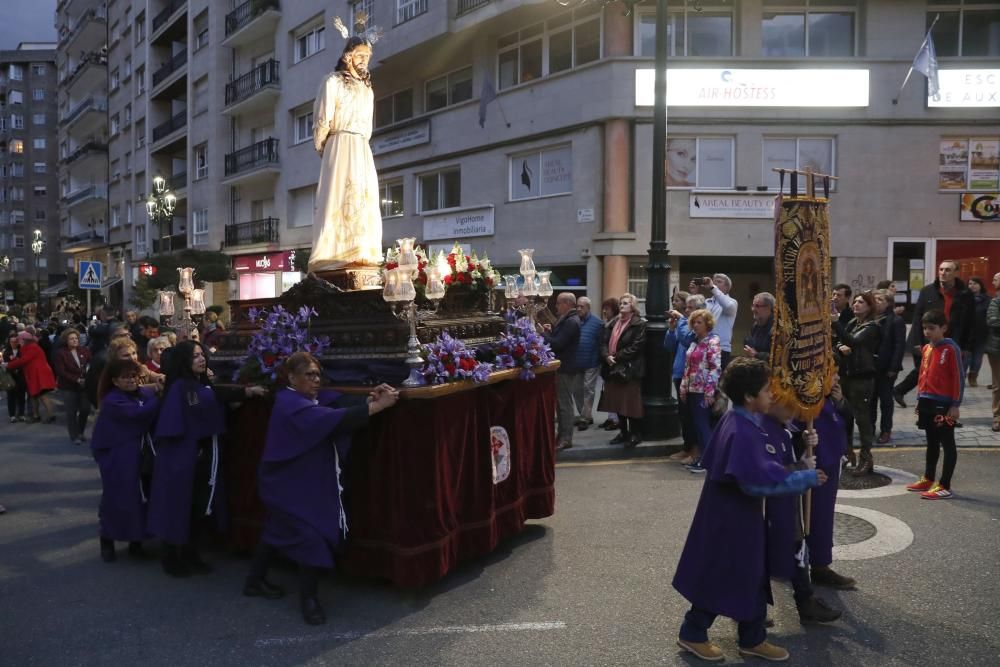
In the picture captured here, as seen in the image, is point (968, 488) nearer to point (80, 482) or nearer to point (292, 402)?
point (292, 402)

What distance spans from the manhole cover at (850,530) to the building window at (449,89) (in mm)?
18529

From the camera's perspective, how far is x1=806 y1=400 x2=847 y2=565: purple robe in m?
4.78

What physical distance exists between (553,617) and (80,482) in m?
6.43

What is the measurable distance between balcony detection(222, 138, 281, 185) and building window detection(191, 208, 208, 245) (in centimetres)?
286

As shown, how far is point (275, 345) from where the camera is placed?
18.0 ft

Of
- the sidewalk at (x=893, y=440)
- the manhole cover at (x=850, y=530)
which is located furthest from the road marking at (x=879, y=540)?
the sidewalk at (x=893, y=440)

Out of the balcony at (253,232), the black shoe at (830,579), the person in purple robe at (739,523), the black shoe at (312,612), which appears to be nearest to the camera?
the person in purple robe at (739,523)

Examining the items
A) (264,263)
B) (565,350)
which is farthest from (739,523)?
(264,263)

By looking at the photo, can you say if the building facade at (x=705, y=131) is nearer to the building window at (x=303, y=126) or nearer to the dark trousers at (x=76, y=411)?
the building window at (x=303, y=126)

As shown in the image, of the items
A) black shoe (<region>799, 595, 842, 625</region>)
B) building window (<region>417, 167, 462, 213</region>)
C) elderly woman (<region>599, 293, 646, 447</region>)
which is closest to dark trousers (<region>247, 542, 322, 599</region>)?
black shoe (<region>799, 595, 842, 625</region>)

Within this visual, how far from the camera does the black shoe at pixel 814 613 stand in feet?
14.5

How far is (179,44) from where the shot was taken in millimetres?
39812

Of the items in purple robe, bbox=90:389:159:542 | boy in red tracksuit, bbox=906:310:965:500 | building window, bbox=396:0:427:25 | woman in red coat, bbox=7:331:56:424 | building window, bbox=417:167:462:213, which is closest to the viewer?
purple robe, bbox=90:389:159:542

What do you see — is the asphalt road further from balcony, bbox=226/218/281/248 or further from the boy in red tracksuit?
balcony, bbox=226/218/281/248
